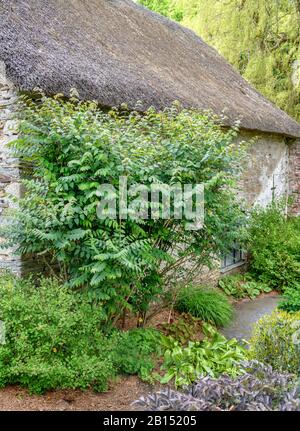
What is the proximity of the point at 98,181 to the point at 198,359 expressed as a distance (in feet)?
6.30

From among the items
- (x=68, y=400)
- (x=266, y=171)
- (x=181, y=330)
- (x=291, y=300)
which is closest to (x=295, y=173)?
(x=266, y=171)

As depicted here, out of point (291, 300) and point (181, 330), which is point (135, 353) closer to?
point (181, 330)

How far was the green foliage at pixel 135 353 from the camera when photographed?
13.5 feet

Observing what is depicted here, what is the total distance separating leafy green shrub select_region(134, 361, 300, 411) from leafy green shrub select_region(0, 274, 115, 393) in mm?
1129

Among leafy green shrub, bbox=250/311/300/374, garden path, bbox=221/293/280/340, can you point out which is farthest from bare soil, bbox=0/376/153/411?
garden path, bbox=221/293/280/340

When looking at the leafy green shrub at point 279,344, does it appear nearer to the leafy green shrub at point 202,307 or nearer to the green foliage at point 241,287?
the leafy green shrub at point 202,307

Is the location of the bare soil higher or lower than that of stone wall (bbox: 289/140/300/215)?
lower

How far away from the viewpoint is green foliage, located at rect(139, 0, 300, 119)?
9.52 m

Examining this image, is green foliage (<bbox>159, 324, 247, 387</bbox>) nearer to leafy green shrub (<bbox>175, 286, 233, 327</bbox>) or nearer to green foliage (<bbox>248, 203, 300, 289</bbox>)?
leafy green shrub (<bbox>175, 286, 233, 327</bbox>)

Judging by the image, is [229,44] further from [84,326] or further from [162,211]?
[84,326]

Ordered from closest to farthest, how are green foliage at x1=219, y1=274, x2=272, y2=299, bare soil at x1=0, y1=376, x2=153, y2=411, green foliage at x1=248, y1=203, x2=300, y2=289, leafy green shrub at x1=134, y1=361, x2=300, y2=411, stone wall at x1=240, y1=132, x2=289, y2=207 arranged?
1. leafy green shrub at x1=134, y1=361, x2=300, y2=411
2. bare soil at x1=0, y1=376, x2=153, y2=411
3. green foliage at x1=219, y1=274, x2=272, y2=299
4. green foliage at x1=248, y1=203, x2=300, y2=289
5. stone wall at x1=240, y1=132, x2=289, y2=207

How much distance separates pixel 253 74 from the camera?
1014cm

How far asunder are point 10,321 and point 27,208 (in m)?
1.03

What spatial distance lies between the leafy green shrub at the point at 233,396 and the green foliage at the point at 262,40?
28.2 ft
